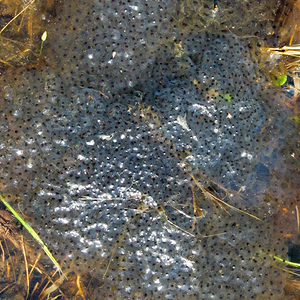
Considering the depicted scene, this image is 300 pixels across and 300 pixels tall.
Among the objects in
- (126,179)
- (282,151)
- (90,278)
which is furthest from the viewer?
(282,151)

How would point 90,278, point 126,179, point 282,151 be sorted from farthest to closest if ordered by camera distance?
1. point 282,151
2. point 90,278
3. point 126,179

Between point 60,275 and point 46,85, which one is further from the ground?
point 46,85

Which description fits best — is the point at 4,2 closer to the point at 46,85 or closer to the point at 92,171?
the point at 46,85

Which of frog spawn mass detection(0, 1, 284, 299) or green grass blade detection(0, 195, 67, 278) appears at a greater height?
frog spawn mass detection(0, 1, 284, 299)

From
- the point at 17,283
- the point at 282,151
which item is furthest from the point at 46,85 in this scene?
the point at 282,151

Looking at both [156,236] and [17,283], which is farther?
[17,283]

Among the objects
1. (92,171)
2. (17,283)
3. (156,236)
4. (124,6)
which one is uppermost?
(124,6)

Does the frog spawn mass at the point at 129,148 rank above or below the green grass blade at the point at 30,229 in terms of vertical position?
above

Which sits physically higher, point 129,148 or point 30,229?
point 129,148
